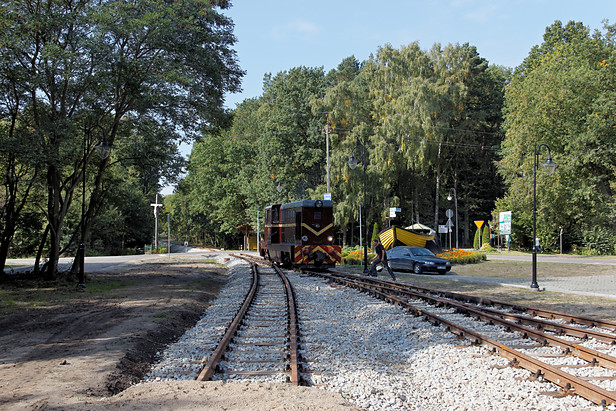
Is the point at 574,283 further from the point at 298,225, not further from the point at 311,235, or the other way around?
the point at 298,225

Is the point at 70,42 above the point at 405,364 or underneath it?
above

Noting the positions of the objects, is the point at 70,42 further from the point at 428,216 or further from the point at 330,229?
the point at 428,216

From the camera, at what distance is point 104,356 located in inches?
305

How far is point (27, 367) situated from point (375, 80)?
47129 mm

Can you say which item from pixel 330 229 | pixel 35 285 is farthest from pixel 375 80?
pixel 35 285

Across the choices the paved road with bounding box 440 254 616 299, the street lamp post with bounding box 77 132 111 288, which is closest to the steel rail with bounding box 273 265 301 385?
the street lamp post with bounding box 77 132 111 288

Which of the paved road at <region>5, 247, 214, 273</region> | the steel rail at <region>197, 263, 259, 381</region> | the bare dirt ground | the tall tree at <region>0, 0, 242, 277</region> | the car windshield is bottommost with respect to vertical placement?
the paved road at <region>5, 247, 214, 273</region>

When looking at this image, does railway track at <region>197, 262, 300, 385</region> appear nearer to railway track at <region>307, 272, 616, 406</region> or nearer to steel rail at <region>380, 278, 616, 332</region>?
railway track at <region>307, 272, 616, 406</region>

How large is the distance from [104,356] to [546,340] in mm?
7126

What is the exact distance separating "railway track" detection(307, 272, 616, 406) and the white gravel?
0.19m

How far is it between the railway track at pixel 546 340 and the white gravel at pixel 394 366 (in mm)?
194

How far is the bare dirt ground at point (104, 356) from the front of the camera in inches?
216

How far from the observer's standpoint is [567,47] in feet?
146

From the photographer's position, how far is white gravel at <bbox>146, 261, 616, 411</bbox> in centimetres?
593
